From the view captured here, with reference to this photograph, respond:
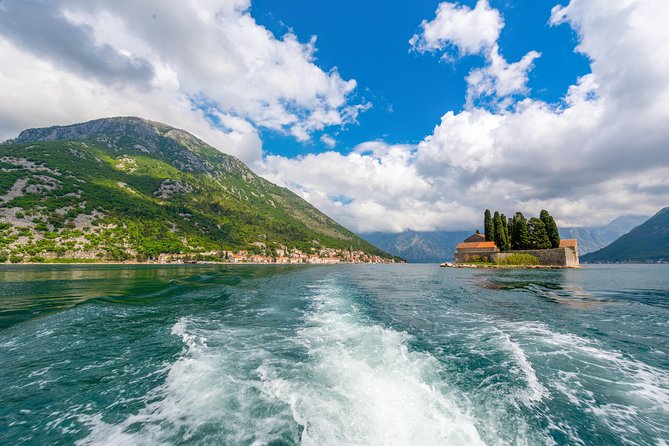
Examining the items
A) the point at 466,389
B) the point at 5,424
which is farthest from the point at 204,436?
the point at 466,389

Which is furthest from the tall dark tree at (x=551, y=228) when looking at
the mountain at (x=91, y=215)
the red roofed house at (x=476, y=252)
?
the mountain at (x=91, y=215)

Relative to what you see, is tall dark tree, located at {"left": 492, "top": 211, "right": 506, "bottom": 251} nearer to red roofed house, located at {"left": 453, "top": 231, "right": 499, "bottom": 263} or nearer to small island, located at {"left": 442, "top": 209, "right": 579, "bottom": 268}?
small island, located at {"left": 442, "top": 209, "right": 579, "bottom": 268}

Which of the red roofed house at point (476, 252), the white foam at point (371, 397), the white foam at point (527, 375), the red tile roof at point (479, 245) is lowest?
the white foam at point (371, 397)

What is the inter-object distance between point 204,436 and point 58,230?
143 m

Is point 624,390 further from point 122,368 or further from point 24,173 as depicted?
point 24,173

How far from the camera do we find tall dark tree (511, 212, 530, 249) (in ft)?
274

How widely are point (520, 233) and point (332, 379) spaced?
3715 inches

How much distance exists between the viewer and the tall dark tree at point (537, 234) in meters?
80.4

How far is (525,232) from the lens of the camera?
83438 mm

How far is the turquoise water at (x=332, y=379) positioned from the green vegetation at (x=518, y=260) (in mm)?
75351

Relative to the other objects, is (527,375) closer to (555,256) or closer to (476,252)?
(555,256)

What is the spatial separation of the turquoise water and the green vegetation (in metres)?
75.4

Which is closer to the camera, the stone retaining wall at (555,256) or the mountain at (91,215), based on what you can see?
the stone retaining wall at (555,256)

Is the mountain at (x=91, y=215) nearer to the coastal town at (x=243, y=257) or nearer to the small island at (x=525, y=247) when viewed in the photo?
the coastal town at (x=243, y=257)
